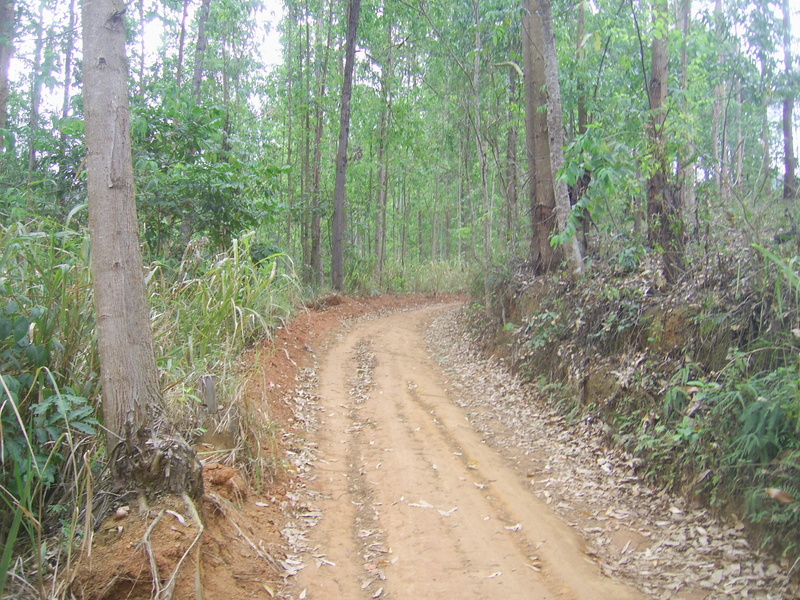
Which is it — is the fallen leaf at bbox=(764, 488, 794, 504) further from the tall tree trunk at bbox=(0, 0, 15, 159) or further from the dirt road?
the tall tree trunk at bbox=(0, 0, 15, 159)

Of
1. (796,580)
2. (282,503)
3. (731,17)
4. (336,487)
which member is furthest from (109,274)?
(731,17)

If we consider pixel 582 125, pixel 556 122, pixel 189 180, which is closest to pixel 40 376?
pixel 189 180

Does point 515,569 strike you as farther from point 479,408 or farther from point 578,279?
point 578,279

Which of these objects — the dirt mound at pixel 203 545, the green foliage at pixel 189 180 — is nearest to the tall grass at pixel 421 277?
the green foliage at pixel 189 180

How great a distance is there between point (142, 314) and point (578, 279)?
665 cm

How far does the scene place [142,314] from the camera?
155 inches

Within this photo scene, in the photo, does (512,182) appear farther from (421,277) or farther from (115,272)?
(115,272)

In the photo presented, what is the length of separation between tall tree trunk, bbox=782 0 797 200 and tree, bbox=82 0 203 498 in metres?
6.35

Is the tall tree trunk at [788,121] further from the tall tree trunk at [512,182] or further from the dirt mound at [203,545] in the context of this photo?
the dirt mound at [203,545]

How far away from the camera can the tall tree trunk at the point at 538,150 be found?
10.9 meters

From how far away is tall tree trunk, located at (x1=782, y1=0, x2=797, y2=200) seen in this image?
6688 millimetres

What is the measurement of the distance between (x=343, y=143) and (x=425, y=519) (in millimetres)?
15245

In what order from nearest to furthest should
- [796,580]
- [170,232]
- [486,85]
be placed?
1. [796,580]
2. [170,232]
3. [486,85]

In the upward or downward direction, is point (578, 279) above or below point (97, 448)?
above
